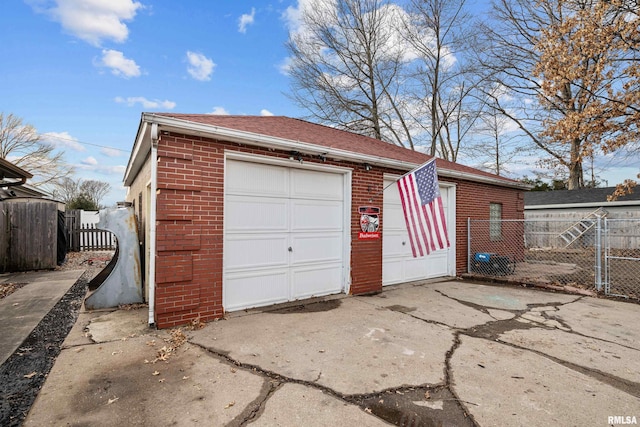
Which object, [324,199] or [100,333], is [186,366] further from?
[324,199]

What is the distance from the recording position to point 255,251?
493 cm

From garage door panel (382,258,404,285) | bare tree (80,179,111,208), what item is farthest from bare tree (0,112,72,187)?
garage door panel (382,258,404,285)

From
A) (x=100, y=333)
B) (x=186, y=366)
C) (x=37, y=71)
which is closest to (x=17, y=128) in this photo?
(x=37, y=71)

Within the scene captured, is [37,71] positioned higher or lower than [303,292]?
higher

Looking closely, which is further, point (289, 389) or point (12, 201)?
point (12, 201)

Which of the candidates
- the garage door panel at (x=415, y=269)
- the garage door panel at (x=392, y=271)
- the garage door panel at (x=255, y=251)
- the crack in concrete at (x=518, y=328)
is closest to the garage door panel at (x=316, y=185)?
the garage door panel at (x=255, y=251)

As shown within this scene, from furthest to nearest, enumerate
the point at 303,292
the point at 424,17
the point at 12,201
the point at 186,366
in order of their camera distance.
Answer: the point at 424,17
the point at 12,201
the point at 303,292
the point at 186,366

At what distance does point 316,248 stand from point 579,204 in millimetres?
18179

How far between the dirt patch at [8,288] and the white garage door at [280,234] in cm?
499

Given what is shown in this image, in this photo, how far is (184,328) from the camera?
4066 millimetres

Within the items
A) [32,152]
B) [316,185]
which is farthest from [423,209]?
[32,152]

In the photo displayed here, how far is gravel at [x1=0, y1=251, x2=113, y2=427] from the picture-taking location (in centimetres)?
244

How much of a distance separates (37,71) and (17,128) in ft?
63.5

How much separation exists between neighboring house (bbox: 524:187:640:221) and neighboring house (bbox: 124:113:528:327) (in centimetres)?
1448
